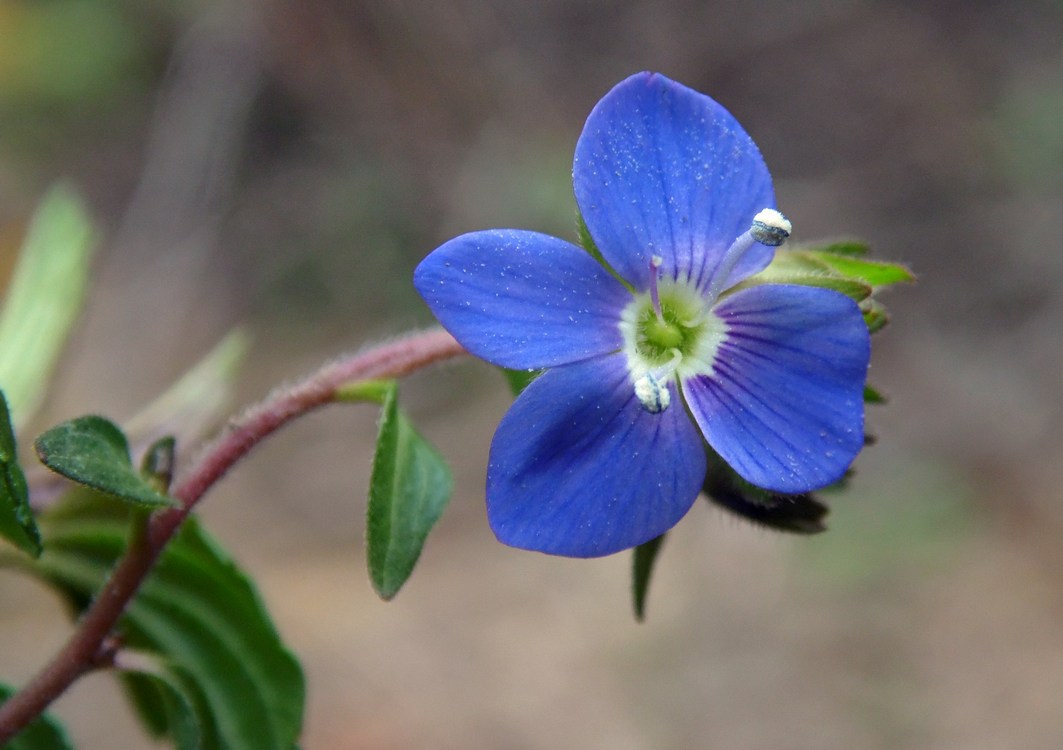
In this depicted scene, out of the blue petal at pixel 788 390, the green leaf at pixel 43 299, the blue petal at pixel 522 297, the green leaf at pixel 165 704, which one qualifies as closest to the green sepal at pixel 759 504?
the blue petal at pixel 788 390

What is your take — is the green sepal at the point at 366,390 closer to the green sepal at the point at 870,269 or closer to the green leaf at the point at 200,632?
the green leaf at the point at 200,632

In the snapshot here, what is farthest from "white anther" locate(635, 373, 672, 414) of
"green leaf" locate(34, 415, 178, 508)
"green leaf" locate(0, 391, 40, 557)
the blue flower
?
"green leaf" locate(0, 391, 40, 557)

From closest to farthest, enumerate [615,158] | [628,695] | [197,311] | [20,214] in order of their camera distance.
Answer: [615,158] < [628,695] < [20,214] < [197,311]

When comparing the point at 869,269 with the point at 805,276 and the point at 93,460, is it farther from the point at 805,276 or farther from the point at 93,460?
the point at 93,460

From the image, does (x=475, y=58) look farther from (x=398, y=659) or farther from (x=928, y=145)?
(x=398, y=659)

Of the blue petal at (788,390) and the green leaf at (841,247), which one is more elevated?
the green leaf at (841,247)

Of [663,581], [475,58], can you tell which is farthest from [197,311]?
[663,581]
